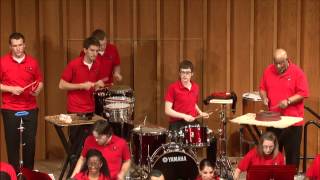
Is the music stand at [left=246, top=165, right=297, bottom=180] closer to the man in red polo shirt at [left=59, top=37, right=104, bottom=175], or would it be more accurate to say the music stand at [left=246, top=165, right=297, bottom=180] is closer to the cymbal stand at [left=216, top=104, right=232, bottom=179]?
the cymbal stand at [left=216, top=104, right=232, bottom=179]

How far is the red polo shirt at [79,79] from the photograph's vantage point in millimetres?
6848

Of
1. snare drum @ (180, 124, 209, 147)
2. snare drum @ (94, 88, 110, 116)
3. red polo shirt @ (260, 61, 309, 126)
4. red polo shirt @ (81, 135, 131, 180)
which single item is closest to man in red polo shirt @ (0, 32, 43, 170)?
snare drum @ (94, 88, 110, 116)

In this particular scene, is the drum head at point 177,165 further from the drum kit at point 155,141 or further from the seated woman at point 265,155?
the seated woman at point 265,155

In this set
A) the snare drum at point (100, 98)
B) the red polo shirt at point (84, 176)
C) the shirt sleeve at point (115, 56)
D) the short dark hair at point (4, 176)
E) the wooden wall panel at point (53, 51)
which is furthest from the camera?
the wooden wall panel at point (53, 51)

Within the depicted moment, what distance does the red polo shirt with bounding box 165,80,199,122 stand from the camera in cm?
681

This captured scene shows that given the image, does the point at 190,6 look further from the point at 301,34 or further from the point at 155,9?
the point at 301,34

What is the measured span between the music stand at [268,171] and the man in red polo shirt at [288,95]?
1420 mm

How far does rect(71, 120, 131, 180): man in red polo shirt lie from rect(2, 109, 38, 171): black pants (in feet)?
3.60

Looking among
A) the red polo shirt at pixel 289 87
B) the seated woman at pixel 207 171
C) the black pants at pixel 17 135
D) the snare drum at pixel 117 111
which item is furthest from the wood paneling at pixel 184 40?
the seated woman at pixel 207 171

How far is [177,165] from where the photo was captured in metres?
6.27

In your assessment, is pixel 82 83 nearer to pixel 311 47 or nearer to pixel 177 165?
pixel 177 165

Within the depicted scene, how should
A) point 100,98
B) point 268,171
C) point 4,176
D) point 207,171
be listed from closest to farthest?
1. point 4,176
2. point 268,171
3. point 207,171
4. point 100,98

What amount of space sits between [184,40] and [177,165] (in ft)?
7.56

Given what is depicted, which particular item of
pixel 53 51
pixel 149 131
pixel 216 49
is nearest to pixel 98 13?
pixel 53 51
